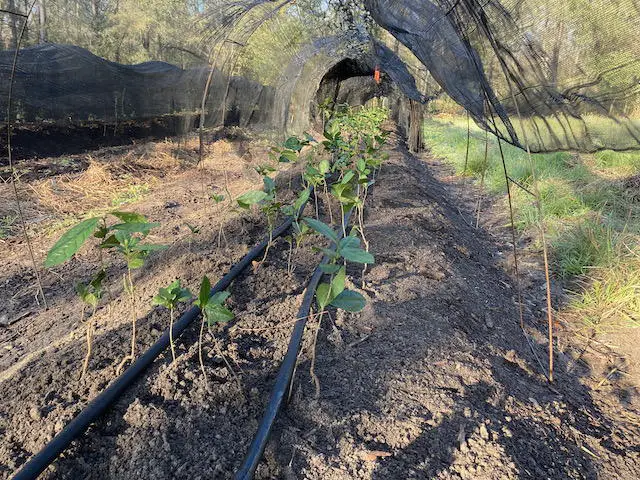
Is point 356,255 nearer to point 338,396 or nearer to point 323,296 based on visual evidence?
point 323,296

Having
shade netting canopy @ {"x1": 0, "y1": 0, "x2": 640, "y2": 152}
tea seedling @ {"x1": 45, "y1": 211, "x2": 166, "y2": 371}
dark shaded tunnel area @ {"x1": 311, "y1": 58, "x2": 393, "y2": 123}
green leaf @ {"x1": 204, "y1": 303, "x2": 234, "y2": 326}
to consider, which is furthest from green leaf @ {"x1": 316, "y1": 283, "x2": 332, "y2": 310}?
dark shaded tunnel area @ {"x1": 311, "y1": 58, "x2": 393, "y2": 123}

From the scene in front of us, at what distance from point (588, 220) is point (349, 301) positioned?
3340mm

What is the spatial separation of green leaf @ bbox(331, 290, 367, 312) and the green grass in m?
2.00

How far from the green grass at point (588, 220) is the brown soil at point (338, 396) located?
595 mm

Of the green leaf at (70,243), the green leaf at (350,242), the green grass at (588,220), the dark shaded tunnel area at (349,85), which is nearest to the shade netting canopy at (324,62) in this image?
the dark shaded tunnel area at (349,85)

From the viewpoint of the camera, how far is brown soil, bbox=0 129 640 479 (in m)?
1.33

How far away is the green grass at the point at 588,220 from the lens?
2902mm

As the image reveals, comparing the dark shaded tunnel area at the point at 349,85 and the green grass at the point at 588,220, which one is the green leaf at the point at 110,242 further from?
the dark shaded tunnel area at the point at 349,85

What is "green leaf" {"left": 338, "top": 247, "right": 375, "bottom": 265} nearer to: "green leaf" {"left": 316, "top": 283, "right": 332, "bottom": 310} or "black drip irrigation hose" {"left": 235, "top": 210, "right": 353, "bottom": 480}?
"green leaf" {"left": 316, "top": 283, "right": 332, "bottom": 310}

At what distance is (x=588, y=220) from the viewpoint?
3855 millimetres

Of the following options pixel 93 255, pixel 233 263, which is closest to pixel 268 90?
pixel 93 255

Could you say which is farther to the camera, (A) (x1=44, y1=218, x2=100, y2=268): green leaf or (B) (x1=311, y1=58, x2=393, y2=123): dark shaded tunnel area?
(B) (x1=311, y1=58, x2=393, y2=123): dark shaded tunnel area

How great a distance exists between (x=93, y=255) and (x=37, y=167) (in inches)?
133

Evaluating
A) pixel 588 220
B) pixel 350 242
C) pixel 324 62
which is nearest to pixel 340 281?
pixel 350 242
